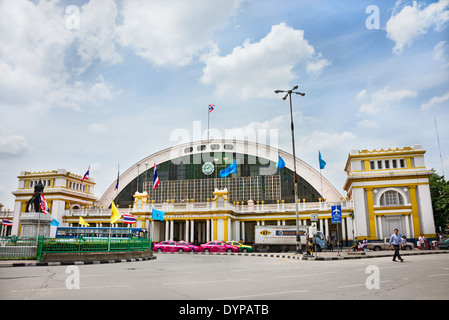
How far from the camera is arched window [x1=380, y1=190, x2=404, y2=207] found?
4394 cm

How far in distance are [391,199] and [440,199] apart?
7425 mm

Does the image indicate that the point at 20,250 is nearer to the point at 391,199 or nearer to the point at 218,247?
the point at 218,247

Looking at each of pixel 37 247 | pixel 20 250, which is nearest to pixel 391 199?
pixel 37 247

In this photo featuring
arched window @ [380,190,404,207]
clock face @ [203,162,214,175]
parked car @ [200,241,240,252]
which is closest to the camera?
parked car @ [200,241,240,252]

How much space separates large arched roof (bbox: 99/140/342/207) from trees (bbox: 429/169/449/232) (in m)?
13.4

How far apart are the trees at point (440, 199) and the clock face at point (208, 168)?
33.6 meters

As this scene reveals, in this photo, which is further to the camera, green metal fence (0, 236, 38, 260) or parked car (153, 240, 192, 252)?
parked car (153, 240, 192, 252)

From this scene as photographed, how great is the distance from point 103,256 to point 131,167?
147 ft

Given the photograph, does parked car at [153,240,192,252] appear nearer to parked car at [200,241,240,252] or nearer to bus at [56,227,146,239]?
parked car at [200,241,240,252]

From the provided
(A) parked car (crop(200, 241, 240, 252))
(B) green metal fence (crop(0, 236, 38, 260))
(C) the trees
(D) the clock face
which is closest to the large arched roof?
(D) the clock face

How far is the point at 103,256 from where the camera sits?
22422mm

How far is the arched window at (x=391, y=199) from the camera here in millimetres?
43938
